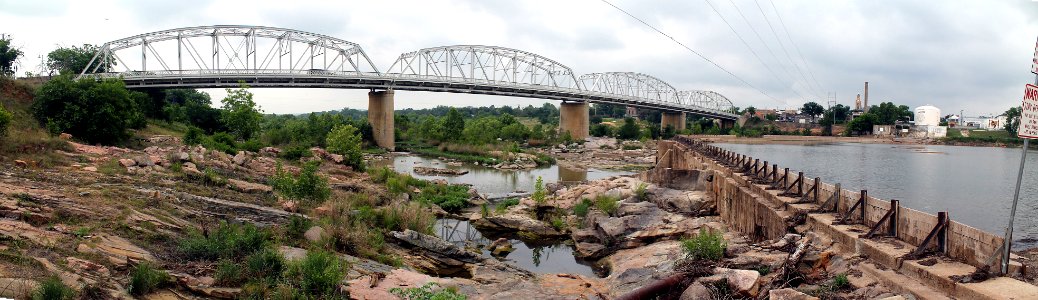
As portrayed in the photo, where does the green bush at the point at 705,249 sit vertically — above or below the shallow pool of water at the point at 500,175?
above

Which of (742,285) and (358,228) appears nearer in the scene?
(742,285)

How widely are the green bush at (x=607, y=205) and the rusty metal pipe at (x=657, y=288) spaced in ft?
49.1

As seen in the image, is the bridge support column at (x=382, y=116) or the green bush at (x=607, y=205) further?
the bridge support column at (x=382, y=116)

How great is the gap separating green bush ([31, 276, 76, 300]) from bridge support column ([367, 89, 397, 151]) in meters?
70.5

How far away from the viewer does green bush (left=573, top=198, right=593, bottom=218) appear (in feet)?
100.0

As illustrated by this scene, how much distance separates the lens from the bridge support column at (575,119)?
110562 mm

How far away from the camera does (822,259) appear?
Answer: 44.6 feet

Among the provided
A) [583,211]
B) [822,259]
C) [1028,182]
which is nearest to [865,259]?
[822,259]

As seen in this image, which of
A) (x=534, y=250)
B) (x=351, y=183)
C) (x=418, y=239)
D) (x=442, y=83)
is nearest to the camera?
(x=418, y=239)

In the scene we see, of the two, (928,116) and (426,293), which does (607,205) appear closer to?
(426,293)

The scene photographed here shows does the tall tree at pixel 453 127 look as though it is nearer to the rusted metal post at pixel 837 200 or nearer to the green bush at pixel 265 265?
the rusted metal post at pixel 837 200

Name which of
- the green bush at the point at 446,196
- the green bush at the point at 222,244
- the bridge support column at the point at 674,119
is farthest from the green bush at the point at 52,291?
the bridge support column at the point at 674,119

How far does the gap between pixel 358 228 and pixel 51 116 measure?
77.4ft

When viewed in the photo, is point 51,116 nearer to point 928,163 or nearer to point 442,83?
point 442,83
